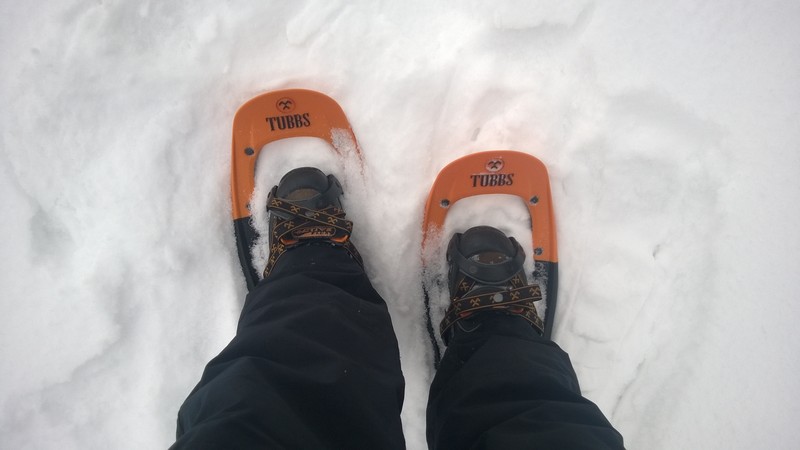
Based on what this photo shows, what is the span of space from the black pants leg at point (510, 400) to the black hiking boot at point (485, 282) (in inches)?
2.7

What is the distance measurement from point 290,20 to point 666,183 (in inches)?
47.6

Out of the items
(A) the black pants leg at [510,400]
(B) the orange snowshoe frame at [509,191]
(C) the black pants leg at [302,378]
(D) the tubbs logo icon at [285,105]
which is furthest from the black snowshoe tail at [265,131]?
(A) the black pants leg at [510,400]

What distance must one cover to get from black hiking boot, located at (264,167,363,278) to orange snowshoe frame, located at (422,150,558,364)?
0.28m

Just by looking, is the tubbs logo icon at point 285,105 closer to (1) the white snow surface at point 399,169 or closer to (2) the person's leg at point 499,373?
(1) the white snow surface at point 399,169

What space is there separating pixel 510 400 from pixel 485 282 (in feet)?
1.55

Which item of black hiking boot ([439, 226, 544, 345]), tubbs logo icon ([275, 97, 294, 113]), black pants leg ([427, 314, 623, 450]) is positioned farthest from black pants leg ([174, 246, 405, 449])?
tubbs logo icon ([275, 97, 294, 113])

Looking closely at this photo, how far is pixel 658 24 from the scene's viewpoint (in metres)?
1.31

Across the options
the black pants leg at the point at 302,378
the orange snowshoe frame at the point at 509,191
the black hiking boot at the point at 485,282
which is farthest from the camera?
the orange snowshoe frame at the point at 509,191

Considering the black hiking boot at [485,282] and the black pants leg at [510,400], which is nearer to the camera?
the black pants leg at [510,400]

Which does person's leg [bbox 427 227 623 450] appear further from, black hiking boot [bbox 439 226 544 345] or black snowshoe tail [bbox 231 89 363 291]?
black snowshoe tail [bbox 231 89 363 291]

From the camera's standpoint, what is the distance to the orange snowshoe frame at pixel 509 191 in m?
1.37

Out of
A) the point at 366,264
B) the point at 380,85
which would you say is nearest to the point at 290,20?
the point at 380,85

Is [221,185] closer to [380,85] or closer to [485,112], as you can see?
[380,85]

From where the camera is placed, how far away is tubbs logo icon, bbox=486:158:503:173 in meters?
1.38
